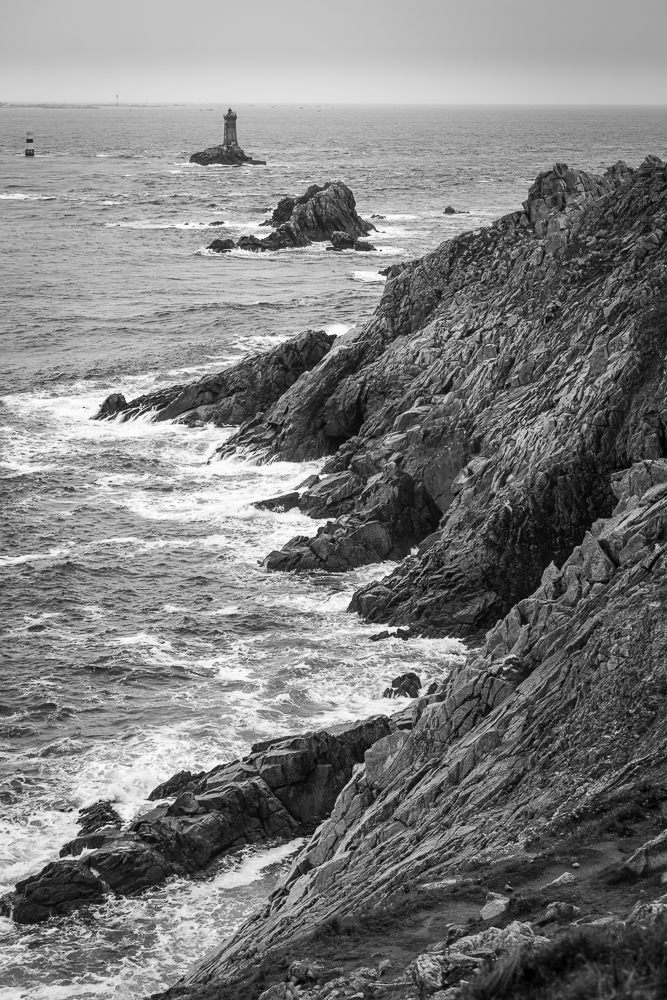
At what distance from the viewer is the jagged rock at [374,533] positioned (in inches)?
1612

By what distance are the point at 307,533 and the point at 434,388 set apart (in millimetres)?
8621

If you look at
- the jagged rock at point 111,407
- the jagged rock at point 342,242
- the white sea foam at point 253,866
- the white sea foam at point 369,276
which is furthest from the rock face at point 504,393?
the jagged rock at point 342,242

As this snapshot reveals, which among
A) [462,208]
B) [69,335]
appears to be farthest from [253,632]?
[462,208]

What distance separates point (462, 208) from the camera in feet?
437

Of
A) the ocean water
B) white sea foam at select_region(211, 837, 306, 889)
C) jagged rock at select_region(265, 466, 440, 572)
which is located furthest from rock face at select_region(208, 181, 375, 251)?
white sea foam at select_region(211, 837, 306, 889)

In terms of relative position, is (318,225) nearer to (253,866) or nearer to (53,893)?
(253,866)

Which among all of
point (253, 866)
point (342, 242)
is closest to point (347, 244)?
point (342, 242)

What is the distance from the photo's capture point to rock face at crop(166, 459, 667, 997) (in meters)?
18.4

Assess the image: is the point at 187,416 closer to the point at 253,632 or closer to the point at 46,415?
the point at 46,415

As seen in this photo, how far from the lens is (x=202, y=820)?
84.4ft

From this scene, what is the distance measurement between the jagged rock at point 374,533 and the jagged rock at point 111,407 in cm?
2049

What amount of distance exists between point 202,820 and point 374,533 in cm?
1753

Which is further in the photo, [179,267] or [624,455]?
[179,267]

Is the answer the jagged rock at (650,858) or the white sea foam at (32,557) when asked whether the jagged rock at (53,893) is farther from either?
the white sea foam at (32,557)
